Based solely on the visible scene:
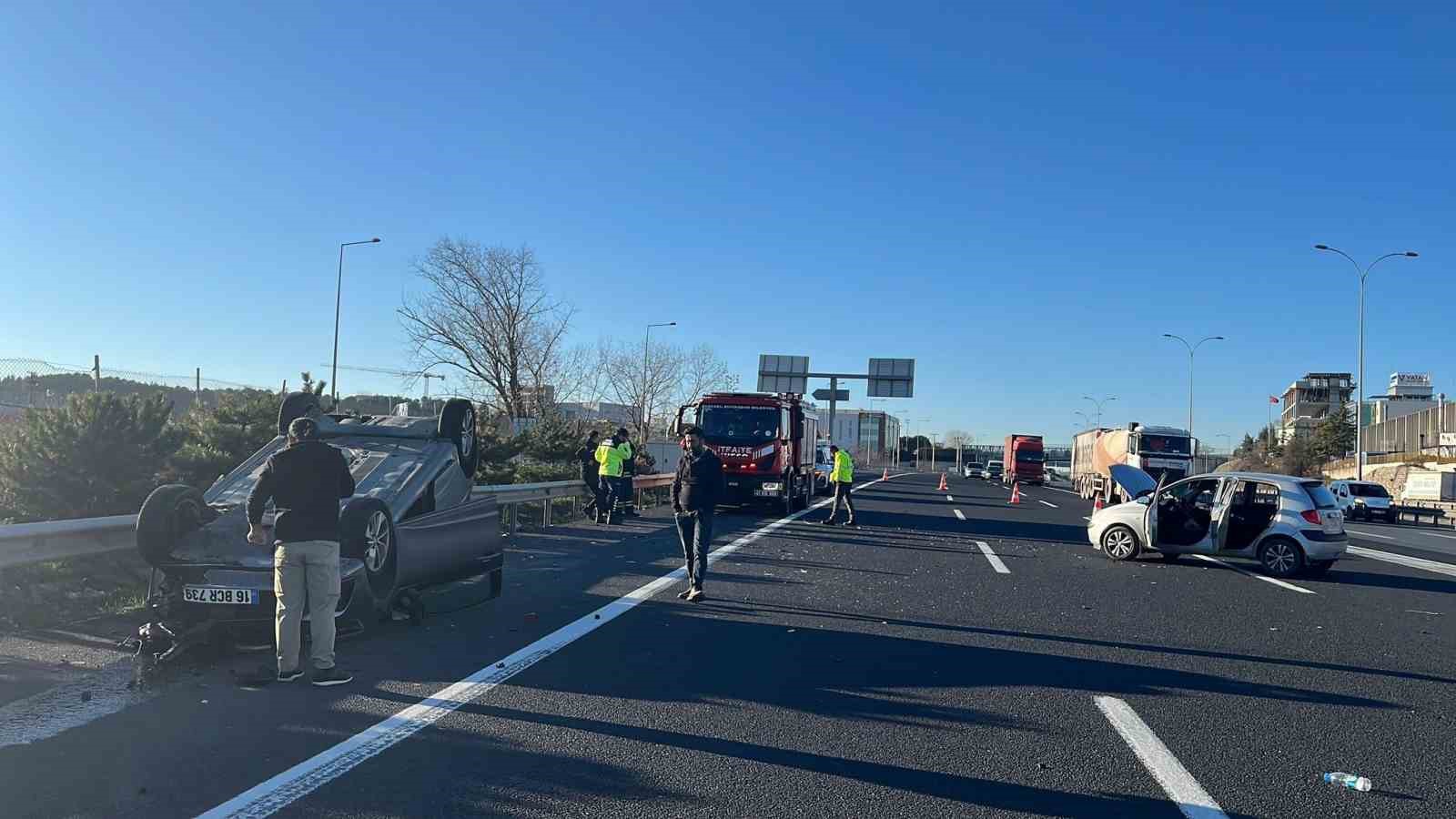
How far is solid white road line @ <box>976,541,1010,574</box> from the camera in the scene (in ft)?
49.4

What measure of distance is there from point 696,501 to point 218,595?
500 cm

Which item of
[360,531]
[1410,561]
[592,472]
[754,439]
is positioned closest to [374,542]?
[360,531]

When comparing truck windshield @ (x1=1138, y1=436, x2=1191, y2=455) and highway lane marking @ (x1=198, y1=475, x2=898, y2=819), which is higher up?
truck windshield @ (x1=1138, y1=436, x2=1191, y2=455)

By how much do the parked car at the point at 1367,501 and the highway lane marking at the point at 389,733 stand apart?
40655 millimetres

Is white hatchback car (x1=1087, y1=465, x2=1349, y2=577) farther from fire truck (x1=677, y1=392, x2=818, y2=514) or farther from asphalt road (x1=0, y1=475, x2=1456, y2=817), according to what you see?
fire truck (x1=677, y1=392, x2=818, y2=514)

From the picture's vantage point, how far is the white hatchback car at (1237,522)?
50.7 ft

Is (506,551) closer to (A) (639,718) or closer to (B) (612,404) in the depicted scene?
(A) (639,718)

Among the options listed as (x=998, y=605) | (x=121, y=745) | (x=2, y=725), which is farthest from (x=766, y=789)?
(x=998, y=605)

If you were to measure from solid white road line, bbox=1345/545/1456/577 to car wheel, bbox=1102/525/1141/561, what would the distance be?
310 centimetres

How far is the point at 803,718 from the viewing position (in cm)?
637

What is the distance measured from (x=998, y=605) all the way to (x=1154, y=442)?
107 ft

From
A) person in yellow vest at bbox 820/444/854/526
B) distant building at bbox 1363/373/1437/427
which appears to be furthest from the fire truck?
distant building at bbox 1363/373/1437/427

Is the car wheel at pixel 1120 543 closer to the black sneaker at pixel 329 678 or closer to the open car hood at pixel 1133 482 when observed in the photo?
the open car hood at pixel 1133 482

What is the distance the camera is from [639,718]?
6.23 meters
